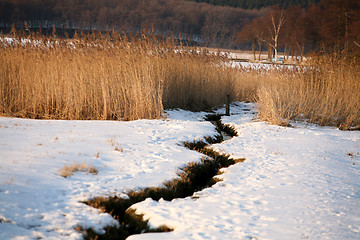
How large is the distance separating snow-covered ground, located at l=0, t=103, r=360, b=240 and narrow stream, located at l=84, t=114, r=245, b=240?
108mm

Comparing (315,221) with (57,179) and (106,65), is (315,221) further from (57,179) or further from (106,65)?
(106,65)

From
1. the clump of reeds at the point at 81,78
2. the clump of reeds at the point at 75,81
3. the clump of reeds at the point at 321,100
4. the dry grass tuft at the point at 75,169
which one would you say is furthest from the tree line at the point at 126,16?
the dry grass tuft at the point at 75,169

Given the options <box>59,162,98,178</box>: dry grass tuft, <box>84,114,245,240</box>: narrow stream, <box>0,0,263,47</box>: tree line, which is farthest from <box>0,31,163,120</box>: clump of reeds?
<box>0,0,263,47</box>: tree line

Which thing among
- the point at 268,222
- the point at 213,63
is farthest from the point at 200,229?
the point at 213,63

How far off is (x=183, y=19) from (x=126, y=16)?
19.0m

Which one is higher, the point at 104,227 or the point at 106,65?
the point at 106,65

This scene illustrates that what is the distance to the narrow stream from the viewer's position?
2.85 meters

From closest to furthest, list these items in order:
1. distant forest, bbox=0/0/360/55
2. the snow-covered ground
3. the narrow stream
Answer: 1. the snow-covered ground
2. the narrow stream
3. distant forest, bbox=0/0/360/55

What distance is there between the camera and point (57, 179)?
3355 millimetres

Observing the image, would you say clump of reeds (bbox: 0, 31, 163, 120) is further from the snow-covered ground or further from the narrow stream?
the narrow stream

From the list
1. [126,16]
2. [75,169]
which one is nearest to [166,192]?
[75,169]

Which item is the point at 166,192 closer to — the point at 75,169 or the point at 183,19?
the point at 75,169

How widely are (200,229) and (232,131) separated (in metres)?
5.02

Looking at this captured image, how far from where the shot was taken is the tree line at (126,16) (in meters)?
72.4
